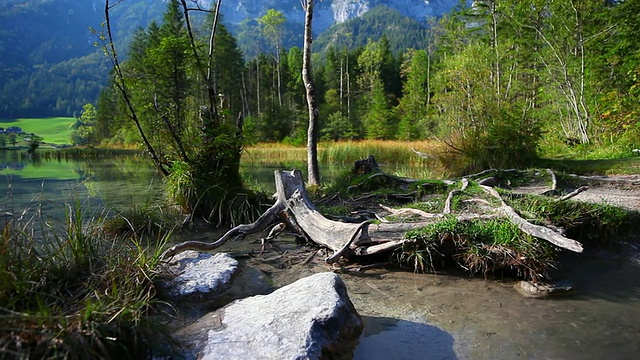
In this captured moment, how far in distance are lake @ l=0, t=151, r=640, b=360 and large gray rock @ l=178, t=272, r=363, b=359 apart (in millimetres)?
303

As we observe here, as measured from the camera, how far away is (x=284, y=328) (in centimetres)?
266

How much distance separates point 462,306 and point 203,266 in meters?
2.57

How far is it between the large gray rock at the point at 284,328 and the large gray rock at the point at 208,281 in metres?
0.41

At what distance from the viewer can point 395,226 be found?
15.8ft

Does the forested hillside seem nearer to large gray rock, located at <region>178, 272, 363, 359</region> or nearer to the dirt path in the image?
the dirt path

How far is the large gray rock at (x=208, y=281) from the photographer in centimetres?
348

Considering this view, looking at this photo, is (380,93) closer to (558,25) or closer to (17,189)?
(558,25)

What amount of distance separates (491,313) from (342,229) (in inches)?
78.2

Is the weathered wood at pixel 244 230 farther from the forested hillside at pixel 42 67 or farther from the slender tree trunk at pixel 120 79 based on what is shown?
the forested hillside at pixel 42 67

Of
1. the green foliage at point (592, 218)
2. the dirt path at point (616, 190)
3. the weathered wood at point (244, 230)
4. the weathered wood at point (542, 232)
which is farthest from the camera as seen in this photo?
the dirt path at point (616, 190)

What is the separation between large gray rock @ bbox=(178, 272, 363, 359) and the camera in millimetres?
2473

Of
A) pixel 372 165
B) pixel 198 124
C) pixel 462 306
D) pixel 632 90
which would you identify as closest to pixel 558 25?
pixel 632 90

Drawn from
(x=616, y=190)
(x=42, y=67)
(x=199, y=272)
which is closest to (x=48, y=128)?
(x=42, y=67)

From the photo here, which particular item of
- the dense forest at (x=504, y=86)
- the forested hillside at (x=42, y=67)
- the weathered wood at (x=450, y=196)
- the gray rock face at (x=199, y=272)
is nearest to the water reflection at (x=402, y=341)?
the gray rock face at (x=199, y=272)
